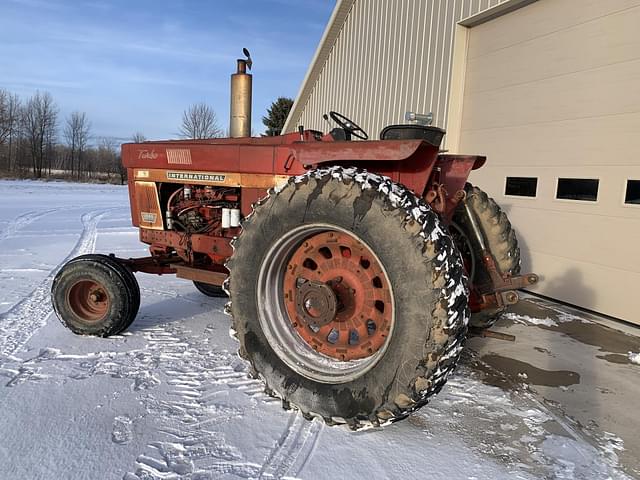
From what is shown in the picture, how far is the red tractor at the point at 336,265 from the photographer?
2.04 m

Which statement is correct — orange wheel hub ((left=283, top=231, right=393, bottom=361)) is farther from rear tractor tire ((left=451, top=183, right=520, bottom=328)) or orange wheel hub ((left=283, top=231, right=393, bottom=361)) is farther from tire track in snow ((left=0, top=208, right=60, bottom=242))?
tire track in snow ((left=0, top=208, right=60, bottom=242))

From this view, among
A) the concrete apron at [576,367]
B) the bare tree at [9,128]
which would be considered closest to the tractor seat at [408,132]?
the concrete apron at [576,367]

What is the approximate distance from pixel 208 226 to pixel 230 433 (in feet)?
6.17

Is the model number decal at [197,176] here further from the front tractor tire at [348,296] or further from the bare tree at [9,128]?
the bare tree at [9,128]

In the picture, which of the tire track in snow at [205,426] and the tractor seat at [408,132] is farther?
the tractor seat at [408,132]

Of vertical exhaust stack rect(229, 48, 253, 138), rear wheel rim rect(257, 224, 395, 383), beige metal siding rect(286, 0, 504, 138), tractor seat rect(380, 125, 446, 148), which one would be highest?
beige metal siding rect(286, 0, 504, 138)

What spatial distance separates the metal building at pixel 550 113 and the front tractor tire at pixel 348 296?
3599mm

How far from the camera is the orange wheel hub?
247 cm

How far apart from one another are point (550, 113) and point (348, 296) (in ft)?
14.2

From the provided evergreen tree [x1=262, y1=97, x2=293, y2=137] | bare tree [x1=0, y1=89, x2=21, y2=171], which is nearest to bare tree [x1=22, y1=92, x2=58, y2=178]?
bare tree [x1=0, y1=89, x2=21, y2=171]

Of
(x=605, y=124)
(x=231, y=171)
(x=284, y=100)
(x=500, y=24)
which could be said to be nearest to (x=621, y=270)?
(x=605, y=124)

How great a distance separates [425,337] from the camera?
2.00 metres

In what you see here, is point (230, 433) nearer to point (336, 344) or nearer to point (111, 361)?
point (336, 344)

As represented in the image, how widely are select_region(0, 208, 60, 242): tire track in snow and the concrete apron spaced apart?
8.31 metres
